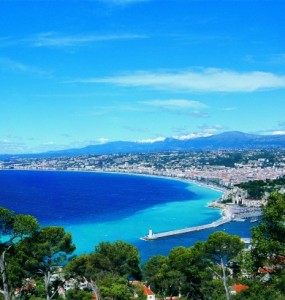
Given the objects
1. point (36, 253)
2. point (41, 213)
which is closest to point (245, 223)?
point (41, 213)

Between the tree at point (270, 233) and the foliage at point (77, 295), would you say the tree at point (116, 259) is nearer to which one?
the foliage at point (77, 295)

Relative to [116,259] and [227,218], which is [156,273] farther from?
[227,218]

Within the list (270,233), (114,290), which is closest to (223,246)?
(114,290)

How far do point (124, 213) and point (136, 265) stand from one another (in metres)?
55.4

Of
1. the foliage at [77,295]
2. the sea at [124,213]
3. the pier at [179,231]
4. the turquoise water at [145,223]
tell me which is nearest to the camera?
the foliage at [77,295]

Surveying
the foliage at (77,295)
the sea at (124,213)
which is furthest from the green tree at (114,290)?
the sea at (124,213)

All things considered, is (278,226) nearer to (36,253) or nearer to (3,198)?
(36,253)

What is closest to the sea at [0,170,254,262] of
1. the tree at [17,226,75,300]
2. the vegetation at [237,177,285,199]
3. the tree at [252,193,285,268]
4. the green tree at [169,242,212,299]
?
the vegetation at [237,177,285,199]

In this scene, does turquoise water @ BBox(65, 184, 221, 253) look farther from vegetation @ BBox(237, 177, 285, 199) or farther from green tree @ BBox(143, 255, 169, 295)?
green tree @ BBox(143, 255, 169, 295)

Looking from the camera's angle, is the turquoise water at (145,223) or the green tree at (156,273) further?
the turquoise water at (145,223)

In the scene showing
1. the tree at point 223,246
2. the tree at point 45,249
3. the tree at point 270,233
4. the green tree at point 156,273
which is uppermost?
the tree at point 270,233

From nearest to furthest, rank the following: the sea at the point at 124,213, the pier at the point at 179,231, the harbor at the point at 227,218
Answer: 1. the sea at the point at 124,213
2. the pier at the point at 179,231
3. the harbor at the point at 227,218

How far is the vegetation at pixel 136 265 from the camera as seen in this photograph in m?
10.5

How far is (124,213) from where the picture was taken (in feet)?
242
